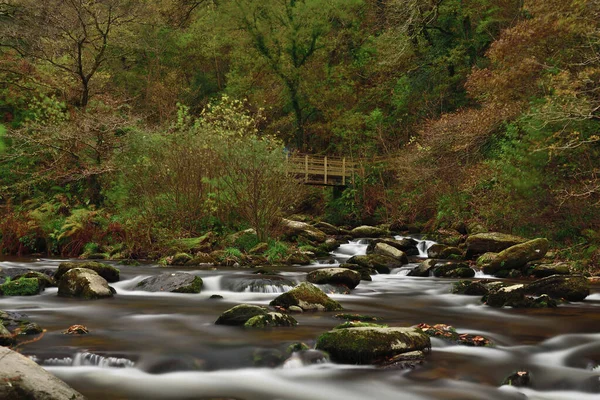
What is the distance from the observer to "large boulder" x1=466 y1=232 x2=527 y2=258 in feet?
54.6

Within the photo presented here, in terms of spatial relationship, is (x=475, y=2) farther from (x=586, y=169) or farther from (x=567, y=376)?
(x=567, y=376)

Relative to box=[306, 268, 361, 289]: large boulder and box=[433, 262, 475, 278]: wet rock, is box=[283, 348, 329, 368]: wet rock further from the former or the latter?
box=[433, 262, 475, 278]: wet rock

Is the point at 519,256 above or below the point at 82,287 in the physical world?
above

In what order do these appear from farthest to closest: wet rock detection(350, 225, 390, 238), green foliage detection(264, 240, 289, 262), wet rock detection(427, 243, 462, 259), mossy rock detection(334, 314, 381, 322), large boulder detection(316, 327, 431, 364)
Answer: wet rock detection(350, 225, 390, 238) → wet rock detection(427, 243, 462, 259) → green foliage detection(264, 240, 289, 262) → mossy rock detection(334, 314, 381, 322) → large boulder detection(316, 327, 431, 364)

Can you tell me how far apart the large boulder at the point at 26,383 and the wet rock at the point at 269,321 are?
3398 millimetres

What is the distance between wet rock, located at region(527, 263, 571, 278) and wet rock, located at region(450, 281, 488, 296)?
294cm

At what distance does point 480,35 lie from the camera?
99.1ft

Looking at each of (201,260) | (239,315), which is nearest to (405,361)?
(239,315)

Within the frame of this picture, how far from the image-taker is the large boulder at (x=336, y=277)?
40.1 ft

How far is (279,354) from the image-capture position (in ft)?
22.1

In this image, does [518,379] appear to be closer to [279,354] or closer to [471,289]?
[279,354]

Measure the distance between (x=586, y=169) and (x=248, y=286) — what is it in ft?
30.4

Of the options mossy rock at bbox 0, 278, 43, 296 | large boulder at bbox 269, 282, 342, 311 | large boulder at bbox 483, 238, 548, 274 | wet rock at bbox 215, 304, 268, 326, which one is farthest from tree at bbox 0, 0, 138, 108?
wet rock at bbox 215, 304, 268, 326

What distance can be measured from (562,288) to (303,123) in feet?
89.4
